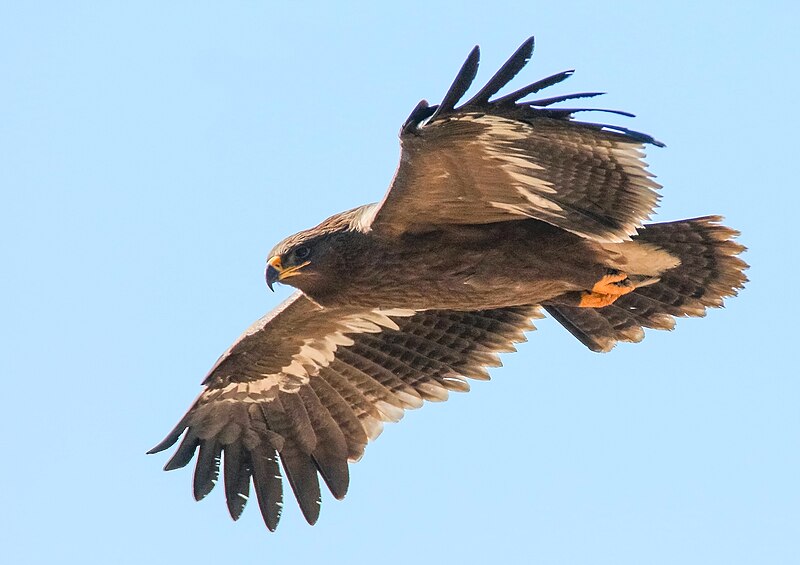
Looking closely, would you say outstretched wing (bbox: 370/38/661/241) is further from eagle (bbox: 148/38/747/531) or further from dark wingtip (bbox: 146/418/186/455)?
dark wingtip (bbox: 146/418/186/455)

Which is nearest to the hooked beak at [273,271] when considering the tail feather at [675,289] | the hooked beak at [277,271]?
the hooked beak at [277,271]

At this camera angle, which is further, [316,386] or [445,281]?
[316,386]

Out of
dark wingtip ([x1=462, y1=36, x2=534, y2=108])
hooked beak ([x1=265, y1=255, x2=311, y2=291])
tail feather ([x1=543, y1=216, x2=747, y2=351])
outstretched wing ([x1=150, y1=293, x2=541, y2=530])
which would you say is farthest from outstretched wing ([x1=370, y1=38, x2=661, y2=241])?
outstretched wing ([x1=150, y1=293, x2=541, y2=530])

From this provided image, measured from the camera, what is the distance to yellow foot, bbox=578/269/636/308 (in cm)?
824

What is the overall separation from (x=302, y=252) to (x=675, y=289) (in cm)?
239

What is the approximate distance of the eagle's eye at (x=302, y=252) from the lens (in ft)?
26.0

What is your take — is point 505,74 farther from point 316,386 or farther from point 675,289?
point 316,386

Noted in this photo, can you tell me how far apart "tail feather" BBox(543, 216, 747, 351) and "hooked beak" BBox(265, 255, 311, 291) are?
1.99m

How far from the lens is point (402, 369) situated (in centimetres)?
930

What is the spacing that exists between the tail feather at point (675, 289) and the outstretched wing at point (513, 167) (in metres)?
0.90

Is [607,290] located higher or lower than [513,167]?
lower

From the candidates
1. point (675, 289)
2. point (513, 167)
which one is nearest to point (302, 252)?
point (513, 167)

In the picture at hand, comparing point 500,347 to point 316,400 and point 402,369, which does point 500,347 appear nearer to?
point 402,369

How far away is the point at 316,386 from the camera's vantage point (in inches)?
369
